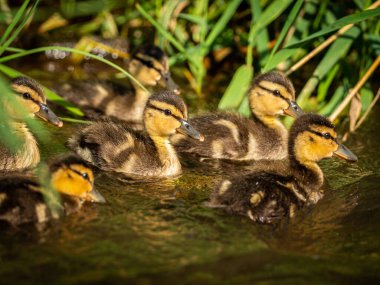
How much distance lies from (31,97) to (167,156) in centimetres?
82

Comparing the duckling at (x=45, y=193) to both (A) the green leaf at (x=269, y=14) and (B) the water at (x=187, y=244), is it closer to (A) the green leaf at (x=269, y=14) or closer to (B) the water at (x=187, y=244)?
(B) the water at (x=187, y=244)

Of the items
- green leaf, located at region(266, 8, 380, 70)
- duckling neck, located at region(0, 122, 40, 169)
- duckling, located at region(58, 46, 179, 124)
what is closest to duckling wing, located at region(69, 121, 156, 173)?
duckling neck, located at region(0, 122, 40, 169)

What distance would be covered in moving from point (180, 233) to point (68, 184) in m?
0.60

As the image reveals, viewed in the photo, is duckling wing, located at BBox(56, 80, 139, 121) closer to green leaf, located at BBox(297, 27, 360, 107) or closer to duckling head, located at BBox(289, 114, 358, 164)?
green leaf, located at BBox(297, 27, 360, 107)

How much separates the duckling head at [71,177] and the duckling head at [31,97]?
0.76m

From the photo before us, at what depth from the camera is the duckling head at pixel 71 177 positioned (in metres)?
3.55

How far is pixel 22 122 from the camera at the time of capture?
4.29 m

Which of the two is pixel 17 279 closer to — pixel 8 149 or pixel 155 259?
pixel 155 259

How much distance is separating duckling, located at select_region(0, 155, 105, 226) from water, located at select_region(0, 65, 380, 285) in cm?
6

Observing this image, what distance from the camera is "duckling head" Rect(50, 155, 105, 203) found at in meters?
3.55

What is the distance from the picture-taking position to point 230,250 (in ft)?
10.4

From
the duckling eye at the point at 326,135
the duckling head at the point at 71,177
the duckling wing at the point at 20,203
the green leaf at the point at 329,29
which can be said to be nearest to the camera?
the duckling wing at the point at 20,203

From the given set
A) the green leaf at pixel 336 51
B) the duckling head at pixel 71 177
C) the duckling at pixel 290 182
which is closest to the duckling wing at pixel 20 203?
the duckling head at pixel 71 177

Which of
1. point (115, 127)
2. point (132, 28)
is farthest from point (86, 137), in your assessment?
point (132, 28)
